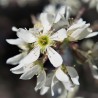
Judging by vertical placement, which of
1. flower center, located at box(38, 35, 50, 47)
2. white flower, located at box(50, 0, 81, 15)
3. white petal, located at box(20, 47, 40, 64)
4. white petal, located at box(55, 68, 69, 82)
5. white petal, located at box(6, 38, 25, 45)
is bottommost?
white petal, located at box(55, 68, 69, 82)

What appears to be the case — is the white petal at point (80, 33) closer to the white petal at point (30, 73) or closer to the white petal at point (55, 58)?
the white petal at point (55, 58)

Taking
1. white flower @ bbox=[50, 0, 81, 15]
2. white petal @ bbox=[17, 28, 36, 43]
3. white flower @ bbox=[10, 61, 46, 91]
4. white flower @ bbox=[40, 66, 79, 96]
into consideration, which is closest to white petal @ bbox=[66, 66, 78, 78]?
white flower @ bbox=[40, 66, 79, 96]

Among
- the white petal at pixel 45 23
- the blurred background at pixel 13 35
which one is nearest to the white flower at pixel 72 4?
the blurred background at pixel 13 35

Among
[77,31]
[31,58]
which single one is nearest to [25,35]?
[31,58]

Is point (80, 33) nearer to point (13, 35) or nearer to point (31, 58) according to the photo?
point (31, 58)

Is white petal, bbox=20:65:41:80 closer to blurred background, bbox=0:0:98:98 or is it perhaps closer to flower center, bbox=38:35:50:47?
flower center, bbox=38:35:50:47

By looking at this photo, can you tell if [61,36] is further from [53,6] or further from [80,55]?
[53,6]
